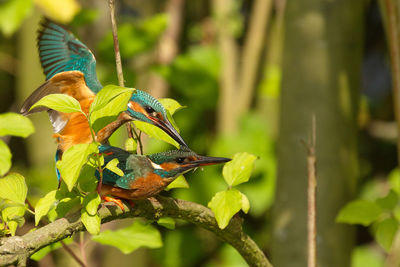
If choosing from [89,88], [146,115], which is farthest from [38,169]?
[146,115]

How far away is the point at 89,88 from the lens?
1200mm

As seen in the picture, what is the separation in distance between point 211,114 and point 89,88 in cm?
236

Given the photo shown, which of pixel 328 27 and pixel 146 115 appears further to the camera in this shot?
pixel 328 27

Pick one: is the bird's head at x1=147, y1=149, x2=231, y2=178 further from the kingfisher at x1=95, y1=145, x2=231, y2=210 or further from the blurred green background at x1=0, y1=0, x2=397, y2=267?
the blurred green background at x1=0, y1=0, x2=397, y2=267

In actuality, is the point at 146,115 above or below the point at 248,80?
above

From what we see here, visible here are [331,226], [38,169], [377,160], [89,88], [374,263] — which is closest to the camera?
[89,88]

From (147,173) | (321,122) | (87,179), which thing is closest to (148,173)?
(147,173)

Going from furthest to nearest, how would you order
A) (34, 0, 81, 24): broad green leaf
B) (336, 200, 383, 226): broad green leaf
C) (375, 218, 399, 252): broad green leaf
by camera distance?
(34, 0, 81, 24): broad green leaf, (336, 200, 383, 226): broad green leaf, (375, 218, 399, 252): broad green leaf

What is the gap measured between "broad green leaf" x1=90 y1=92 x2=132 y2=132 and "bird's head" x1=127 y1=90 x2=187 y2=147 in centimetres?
14

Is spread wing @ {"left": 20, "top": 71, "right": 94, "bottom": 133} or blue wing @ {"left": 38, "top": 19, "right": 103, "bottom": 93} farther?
blue wing @ {"left": 38, "top": 19, "right": 103, "bottom": 93}

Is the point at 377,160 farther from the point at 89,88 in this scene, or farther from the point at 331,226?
the point at 89,88

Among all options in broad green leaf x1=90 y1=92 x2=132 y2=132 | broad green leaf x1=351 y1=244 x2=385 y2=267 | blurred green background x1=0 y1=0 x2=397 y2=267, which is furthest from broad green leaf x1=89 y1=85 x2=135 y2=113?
broad green leaf x1=351 y1=244 x2=385 y2=267

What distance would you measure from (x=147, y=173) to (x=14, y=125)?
0.40 meters

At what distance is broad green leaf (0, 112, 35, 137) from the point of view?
117 cm
